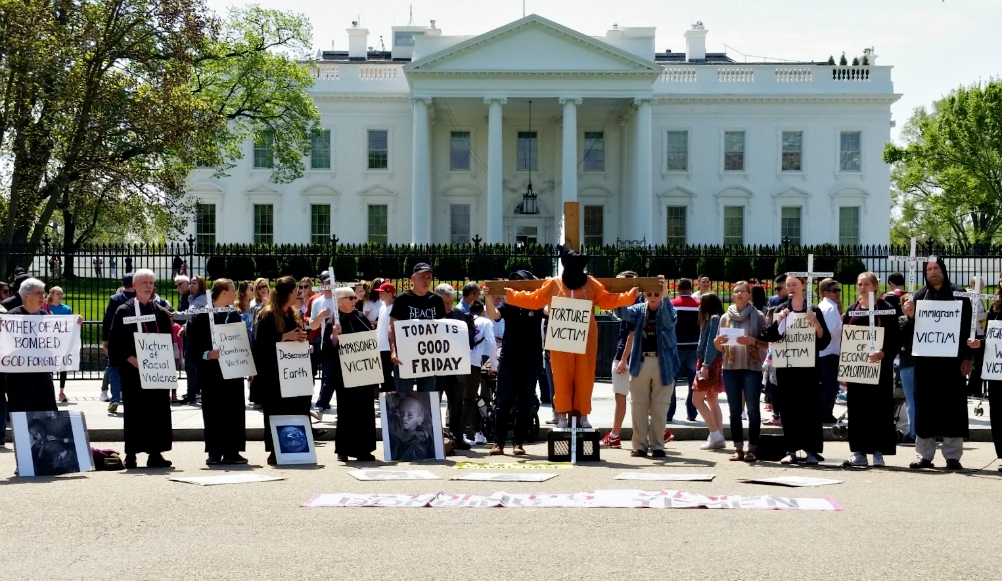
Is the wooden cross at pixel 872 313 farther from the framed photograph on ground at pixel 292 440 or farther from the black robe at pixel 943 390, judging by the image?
the framed photograph on ground at pixel 292 440

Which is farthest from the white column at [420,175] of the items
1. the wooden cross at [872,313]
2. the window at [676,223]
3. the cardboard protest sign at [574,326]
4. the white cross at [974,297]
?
the wooden cross at [872,313]

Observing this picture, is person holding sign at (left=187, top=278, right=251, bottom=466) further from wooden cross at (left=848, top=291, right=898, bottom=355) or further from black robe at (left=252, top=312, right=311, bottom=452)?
wooden cross at (left=848, top=291, right=898, bottom=355)

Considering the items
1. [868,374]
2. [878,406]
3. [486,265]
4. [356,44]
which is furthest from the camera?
[356,44]

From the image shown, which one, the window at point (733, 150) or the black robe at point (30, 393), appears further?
the window at point (733, 150)

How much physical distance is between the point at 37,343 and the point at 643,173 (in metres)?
43.0

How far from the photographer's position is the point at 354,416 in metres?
12.2

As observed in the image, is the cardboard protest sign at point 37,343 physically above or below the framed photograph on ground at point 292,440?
above

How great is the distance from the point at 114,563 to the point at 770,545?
154 inches

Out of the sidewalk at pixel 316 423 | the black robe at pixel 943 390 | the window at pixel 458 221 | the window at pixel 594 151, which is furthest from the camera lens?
the window at pixel 594 151

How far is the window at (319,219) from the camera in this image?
58219mm

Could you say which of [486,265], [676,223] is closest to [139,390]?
[486,265]

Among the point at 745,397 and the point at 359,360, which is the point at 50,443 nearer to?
the point at 359,360

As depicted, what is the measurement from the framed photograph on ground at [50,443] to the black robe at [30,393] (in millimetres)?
690

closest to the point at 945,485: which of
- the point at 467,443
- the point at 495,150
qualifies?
the point at 467,443
